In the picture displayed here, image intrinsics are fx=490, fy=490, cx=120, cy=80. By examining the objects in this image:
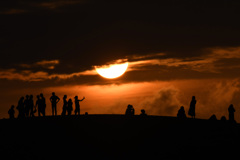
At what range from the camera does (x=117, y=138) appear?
3231cm

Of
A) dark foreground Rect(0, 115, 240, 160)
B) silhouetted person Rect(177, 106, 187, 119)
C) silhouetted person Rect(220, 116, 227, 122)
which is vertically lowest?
dark foreground Rect(0, 115, 240, 160)

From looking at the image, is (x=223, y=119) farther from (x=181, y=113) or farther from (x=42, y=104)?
(x=42, y=104)

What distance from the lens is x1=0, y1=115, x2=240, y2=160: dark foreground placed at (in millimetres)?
28953

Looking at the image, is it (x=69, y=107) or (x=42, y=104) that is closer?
(x=42, y=104)

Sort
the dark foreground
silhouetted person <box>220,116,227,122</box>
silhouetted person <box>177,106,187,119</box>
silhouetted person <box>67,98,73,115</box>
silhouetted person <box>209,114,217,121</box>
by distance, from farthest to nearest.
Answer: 1. silhouetted person <box>67,98,73,115</box>
2. silhouetted person <box>177,106,187,119</box>
3. silhouetted person <box>209,114,217,121</box>
4. silhouetted person <box>220,116,227,122</box>
5. the dark foreground

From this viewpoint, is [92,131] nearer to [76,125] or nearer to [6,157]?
[76,125]

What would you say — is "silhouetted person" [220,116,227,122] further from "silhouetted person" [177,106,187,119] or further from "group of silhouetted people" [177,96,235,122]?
"silhouetted person" [177,106,187,119]

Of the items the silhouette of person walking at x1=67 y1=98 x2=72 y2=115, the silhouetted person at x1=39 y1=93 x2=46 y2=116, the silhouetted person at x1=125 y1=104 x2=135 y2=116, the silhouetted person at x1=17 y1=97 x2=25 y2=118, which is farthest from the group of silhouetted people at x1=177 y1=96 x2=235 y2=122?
the silhouetted person at x1=17 y1=97 x2=25 y2=118

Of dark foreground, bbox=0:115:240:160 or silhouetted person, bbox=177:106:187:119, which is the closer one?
dark foreground, bbox=0:115:240:160

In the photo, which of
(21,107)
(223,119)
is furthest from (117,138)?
(21,107)

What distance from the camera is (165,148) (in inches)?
1179

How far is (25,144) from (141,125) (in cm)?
919

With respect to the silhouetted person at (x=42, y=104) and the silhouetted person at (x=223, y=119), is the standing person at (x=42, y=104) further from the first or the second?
the silhouetted person at (x=223, y=119)

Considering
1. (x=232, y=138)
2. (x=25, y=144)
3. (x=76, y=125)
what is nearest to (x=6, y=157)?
(x=25, y=144)
